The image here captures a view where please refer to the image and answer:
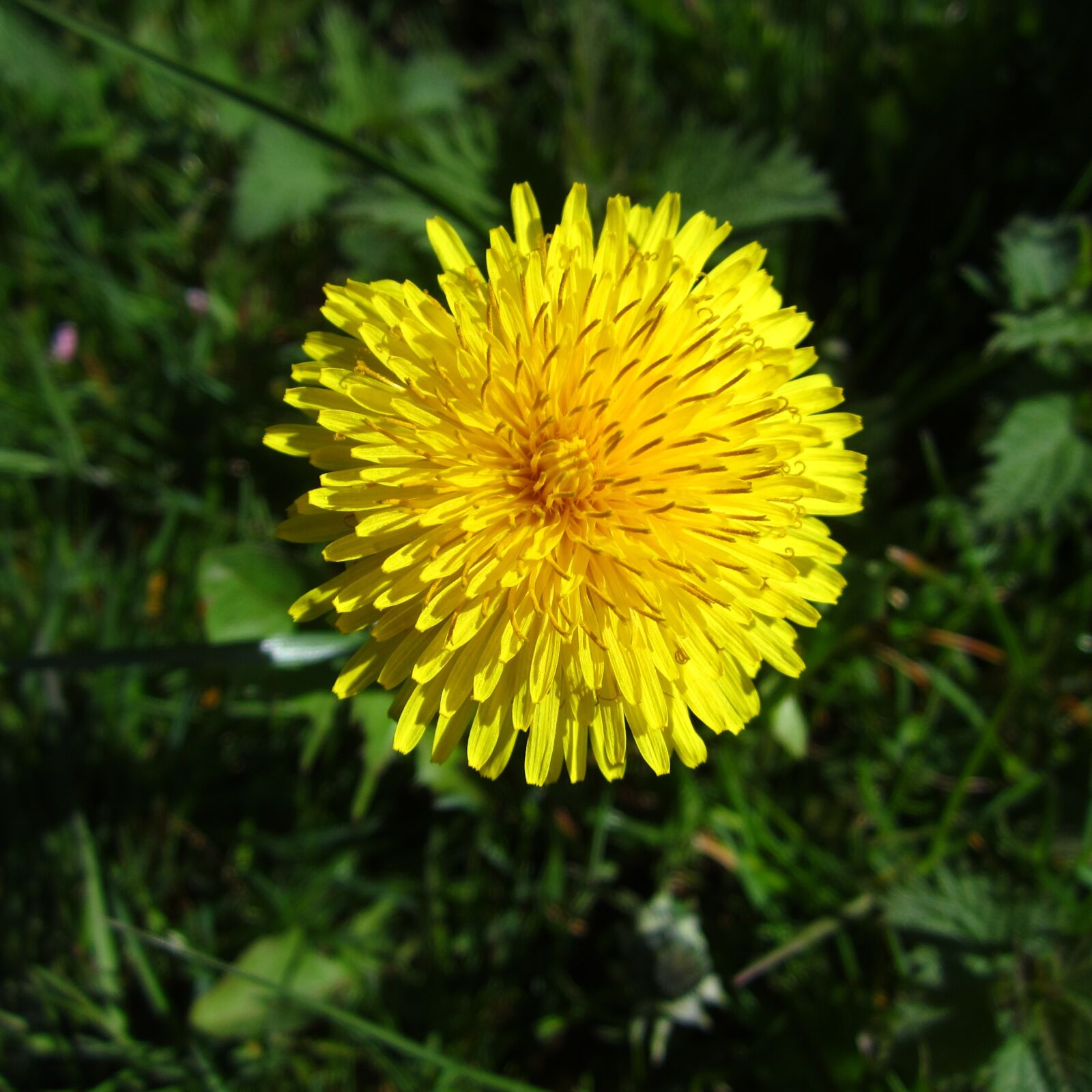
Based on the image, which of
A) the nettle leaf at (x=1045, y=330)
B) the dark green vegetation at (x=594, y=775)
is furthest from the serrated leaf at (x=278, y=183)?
the nettle leaf at (x=1045, y=330)

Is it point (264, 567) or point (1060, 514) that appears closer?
point (264, 567)

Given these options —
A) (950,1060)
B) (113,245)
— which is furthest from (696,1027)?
(113,245)

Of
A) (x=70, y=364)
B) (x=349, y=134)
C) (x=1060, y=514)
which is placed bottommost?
(x=1060, y=514)

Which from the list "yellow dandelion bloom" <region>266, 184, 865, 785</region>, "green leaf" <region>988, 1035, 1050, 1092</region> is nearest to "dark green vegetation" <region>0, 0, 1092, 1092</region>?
"green leaf" <region>988, 1035, 1050, 1092</region>

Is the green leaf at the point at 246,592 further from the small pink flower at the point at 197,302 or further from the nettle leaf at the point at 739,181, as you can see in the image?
the nettle leaf at the point at 739,181

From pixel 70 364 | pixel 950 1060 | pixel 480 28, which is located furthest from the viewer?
pixel 480 28

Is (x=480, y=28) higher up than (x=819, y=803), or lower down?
higher up

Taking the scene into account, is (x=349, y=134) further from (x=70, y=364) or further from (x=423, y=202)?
(x=70, y=364)

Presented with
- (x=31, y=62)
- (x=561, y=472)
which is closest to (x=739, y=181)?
(x=561, y=472)
